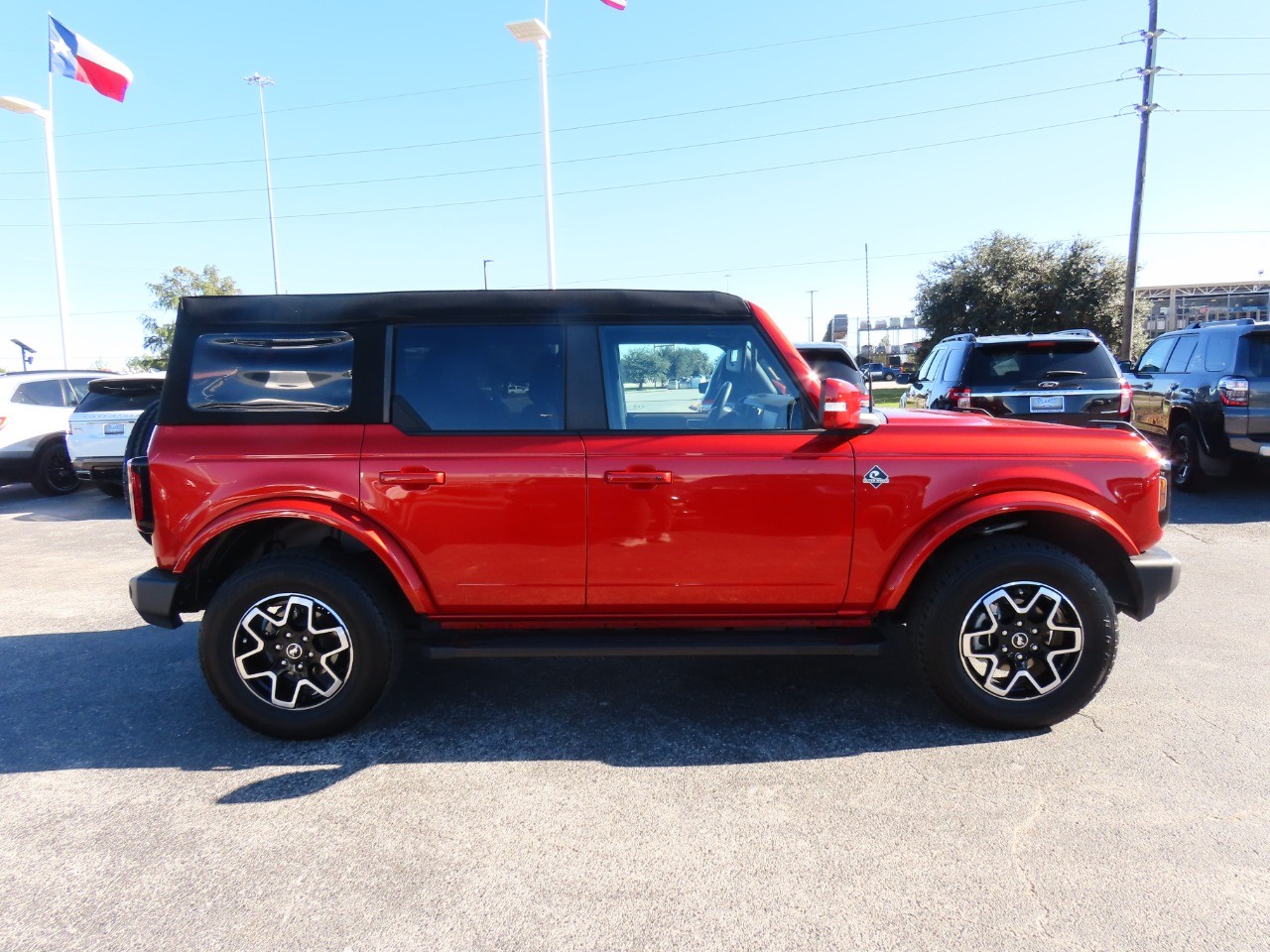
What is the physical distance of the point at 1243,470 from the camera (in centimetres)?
1025

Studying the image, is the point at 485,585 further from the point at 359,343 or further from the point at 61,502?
the point at 61,502

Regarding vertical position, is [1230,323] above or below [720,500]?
above

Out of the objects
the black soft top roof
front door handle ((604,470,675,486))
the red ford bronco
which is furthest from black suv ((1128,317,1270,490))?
front door handle ((604,470,675,486))

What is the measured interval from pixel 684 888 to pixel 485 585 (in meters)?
1.49

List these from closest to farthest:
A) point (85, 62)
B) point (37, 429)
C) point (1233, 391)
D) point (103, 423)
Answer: point (1233, 391), point (103, 423), point (37, 429), point (85, 62)

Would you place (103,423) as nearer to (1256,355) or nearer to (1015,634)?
(1015,634)

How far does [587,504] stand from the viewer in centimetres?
334

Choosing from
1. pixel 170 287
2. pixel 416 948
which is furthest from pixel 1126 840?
pixel 170 287

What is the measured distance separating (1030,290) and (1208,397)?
2129 cm

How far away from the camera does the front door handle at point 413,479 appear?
3328 mm

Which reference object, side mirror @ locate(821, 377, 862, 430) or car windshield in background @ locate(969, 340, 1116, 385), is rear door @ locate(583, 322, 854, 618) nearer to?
side mirror @ locate(821, 377, 862, 430)

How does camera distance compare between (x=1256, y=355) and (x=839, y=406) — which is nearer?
(x=839, y=406)

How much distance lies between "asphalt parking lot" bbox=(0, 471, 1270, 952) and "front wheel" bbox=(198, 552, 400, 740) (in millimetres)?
169

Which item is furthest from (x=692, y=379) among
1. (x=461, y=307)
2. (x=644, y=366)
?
(x=461, y=307)
